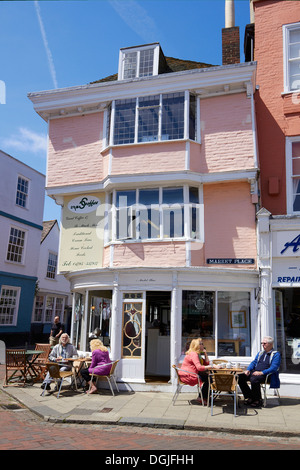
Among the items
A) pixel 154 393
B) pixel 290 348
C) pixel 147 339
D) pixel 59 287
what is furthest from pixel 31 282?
pixel 290 348

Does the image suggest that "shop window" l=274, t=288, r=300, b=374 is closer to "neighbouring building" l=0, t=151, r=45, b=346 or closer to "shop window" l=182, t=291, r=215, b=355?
"shop window" l=182, t=291, r=215, b=355

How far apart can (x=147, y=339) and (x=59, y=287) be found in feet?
51.8

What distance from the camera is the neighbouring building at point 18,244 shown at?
21000mm

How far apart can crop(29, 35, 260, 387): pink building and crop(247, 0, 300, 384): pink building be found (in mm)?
565

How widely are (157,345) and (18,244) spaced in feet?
41.6

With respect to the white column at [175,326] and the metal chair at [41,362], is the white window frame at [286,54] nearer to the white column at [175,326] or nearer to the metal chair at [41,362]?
the white column at [175,326]

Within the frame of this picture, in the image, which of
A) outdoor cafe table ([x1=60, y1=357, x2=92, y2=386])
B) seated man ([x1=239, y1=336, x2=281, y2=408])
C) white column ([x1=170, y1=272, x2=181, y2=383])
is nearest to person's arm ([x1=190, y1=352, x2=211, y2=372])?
seated man ([x1=239, y1=336, x2=281, y2=408])

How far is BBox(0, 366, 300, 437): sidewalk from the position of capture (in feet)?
23.8

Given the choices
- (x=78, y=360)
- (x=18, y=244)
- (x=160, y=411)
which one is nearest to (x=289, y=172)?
(x=160, y=411)

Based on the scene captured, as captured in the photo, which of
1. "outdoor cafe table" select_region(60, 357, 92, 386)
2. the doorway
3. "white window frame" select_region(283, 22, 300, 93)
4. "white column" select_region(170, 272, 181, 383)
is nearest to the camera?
"outdoor cafe table" select_region(60, 357, 92, 386)

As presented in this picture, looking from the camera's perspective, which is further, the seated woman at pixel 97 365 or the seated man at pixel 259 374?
the seated woman at pixel 97 365

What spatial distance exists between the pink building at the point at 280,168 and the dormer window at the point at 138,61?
3396 mm

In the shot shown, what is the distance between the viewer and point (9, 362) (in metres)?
10.9

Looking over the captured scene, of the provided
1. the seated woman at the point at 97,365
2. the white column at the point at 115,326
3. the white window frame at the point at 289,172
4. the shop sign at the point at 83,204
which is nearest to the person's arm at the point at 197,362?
the seated woman at the point at 97,365
